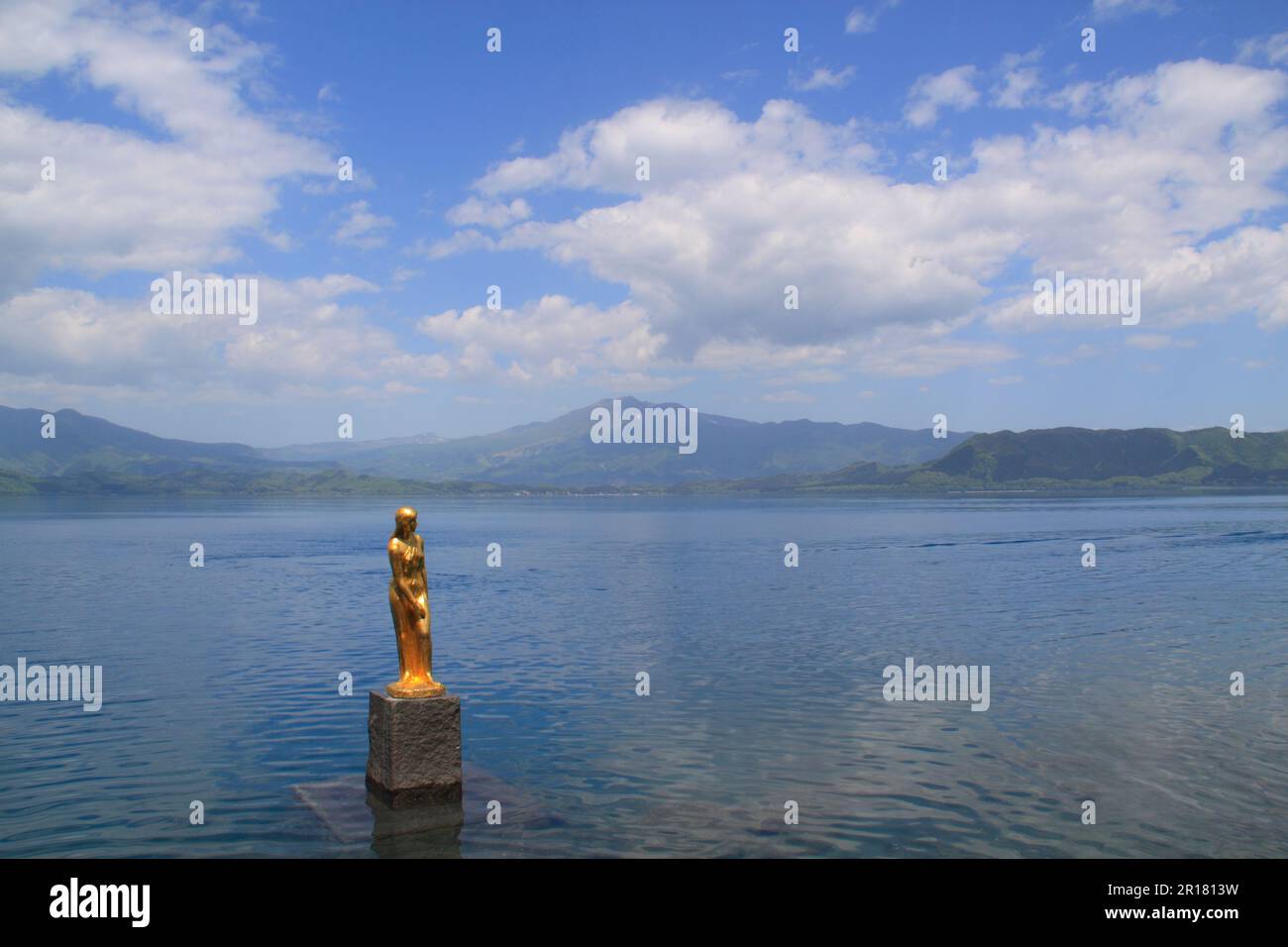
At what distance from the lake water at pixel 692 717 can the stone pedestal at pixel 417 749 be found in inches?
37.6

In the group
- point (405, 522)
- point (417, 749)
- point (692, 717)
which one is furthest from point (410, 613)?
point (692, 717)

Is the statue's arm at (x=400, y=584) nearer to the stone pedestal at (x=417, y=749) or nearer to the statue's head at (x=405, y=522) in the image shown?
the statue's head at (x=405, y=522)

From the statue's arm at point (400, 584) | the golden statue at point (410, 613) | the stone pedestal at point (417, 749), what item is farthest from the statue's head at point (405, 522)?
the stone pedestal at point (417, 749)

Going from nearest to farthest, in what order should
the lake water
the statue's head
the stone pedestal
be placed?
1. the stone pedestal
2. the lake water
3. the statue's head

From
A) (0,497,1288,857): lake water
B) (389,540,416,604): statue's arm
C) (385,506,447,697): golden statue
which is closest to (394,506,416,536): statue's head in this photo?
(385,506,447,697): golden statue

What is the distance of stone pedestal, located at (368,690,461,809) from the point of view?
15969 millimetres

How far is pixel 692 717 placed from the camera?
24.5 meters

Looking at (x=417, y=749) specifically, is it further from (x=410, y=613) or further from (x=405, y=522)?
(x=405, y=522)

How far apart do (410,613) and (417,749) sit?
2.31 m

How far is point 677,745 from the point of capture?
21688mm

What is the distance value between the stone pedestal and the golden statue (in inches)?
10.5

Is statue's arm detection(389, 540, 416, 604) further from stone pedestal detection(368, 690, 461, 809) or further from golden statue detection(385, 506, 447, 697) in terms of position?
stone pedestal detection(368, 690, 461, 809)

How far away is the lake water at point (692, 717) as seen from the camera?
16.2 meters
